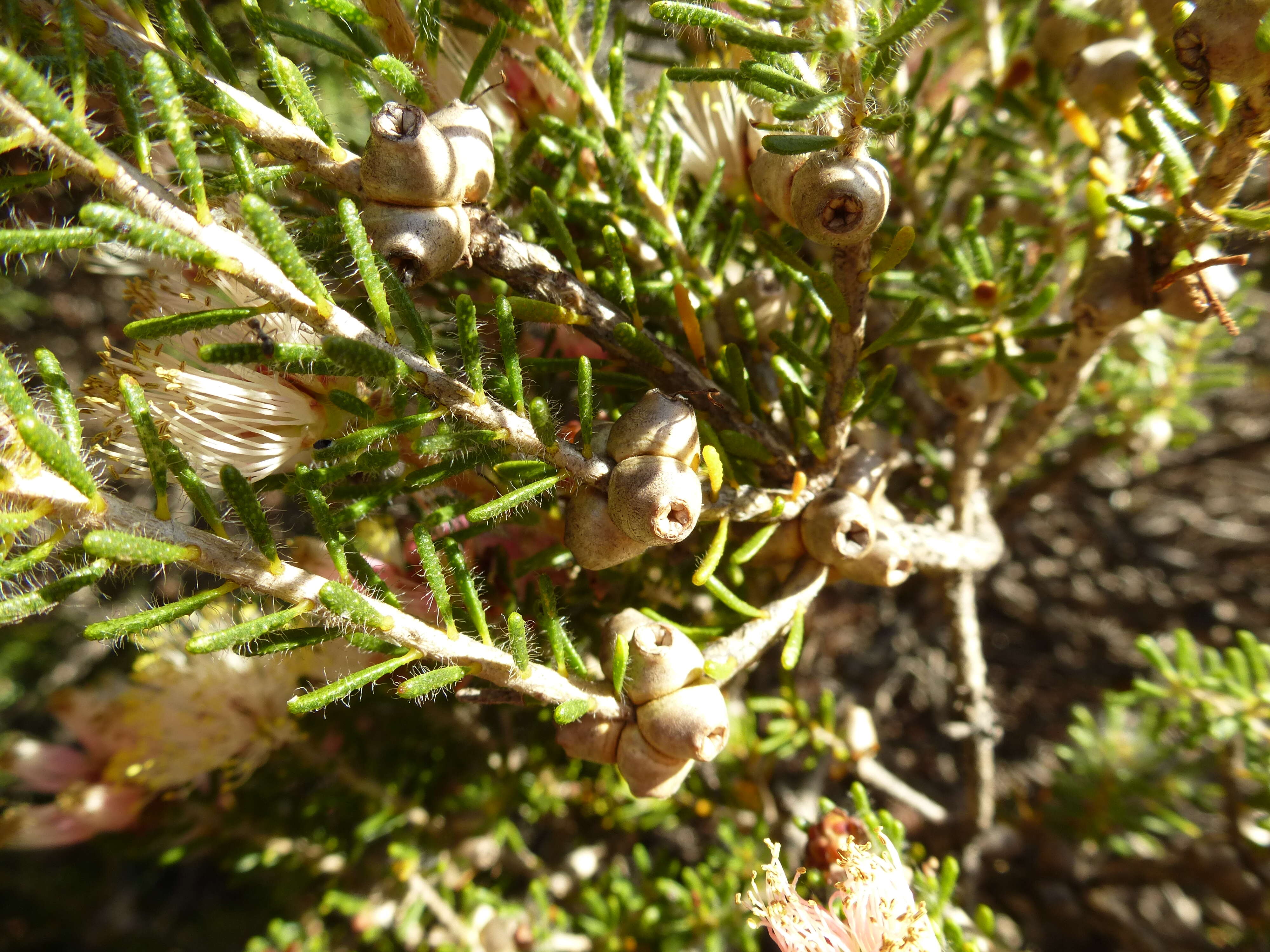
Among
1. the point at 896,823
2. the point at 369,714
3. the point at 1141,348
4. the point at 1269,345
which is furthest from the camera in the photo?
the point at 1269,345

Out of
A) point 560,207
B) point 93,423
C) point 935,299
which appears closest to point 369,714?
point 93,423

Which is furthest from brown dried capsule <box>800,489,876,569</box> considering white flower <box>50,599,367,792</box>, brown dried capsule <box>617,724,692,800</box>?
white flower <box>50,599,367,792</box>

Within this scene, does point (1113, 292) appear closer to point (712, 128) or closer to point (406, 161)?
point (712, 128)

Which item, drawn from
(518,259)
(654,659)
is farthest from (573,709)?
(518,259)

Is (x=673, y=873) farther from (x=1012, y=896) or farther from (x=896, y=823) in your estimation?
(x=1012, y=896)

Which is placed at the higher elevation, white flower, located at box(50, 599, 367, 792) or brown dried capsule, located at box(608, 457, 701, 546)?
brown dried capsule, located at box(608, 457, 701, 546)

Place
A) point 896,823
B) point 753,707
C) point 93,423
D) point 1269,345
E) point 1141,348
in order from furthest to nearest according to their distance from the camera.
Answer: point 1269,345
point 1141,348
point 753,707
point 896,823
point 93,423

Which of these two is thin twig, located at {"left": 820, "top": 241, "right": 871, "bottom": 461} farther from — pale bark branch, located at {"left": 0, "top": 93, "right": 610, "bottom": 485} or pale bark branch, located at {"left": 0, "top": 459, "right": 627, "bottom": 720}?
pale bark branch, located at {"left": 0, "top": 459, "right": 627, "bottom": 720}
